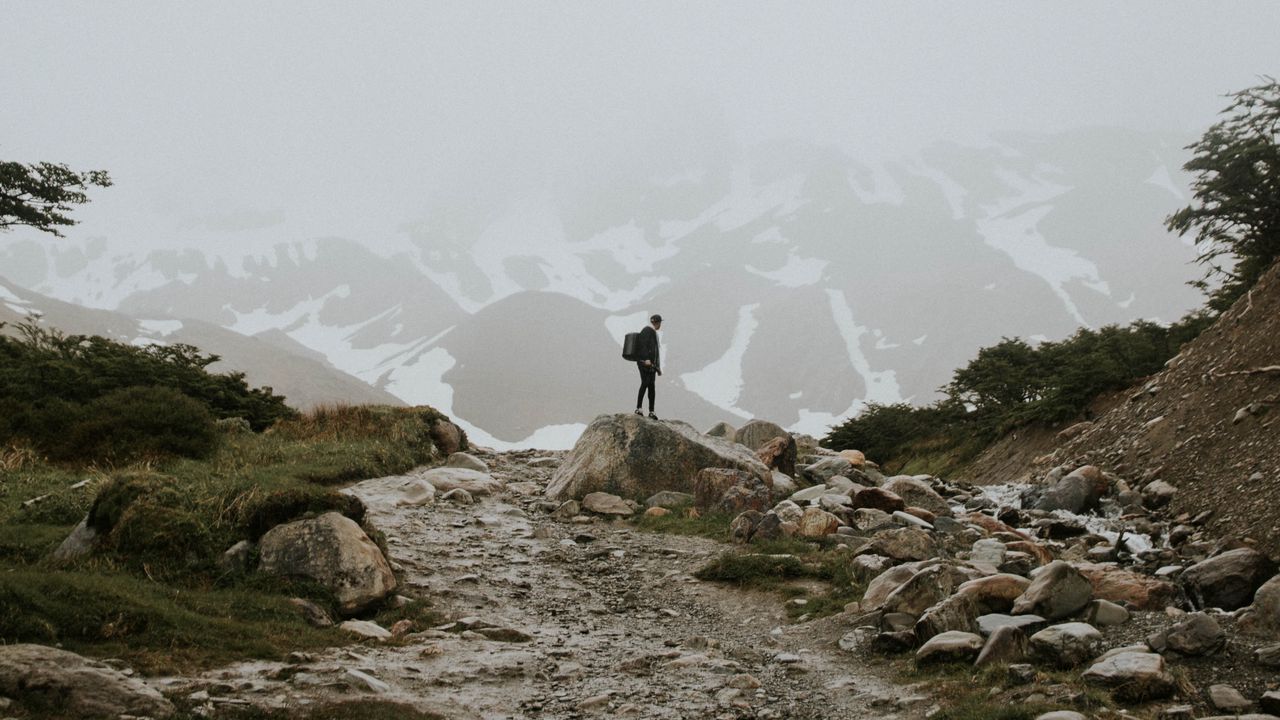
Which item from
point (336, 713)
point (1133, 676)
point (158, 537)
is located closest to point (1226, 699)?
point (1133, 676)

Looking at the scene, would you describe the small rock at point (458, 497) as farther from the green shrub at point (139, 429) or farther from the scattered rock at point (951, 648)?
the scattered rock at point (951, 648)

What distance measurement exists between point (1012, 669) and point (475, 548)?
8832mm

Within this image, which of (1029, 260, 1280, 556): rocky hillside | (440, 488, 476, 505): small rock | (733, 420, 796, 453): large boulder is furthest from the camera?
(733, 420, 796, 453): large boulder

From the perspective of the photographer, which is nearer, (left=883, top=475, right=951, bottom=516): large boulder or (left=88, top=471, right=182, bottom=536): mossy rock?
(left=88, top=471, right=182, bottom=536): mossy rock

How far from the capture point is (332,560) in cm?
930

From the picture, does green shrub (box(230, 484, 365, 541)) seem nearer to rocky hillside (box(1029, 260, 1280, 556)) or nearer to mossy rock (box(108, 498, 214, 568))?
mossy rock (box(108, 498, 214, 568))

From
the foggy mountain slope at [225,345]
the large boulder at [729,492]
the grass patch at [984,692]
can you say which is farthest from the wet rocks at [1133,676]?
the foggy mountain slope at [225,345]

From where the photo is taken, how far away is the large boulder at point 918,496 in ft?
50.0

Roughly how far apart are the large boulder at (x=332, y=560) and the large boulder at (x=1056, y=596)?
6.98 meters

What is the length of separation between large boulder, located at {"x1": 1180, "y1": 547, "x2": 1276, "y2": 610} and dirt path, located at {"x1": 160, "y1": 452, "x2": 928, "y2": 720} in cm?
391

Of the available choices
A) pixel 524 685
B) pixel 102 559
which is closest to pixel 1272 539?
pixel 524 685

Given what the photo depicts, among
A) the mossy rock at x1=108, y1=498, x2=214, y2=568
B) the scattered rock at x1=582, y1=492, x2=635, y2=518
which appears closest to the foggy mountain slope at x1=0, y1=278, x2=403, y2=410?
the scattered rock at x1=582, y1=492, x2=635, y2=518

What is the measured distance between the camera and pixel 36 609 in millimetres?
6496

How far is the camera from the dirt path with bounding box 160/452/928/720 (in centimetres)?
655
